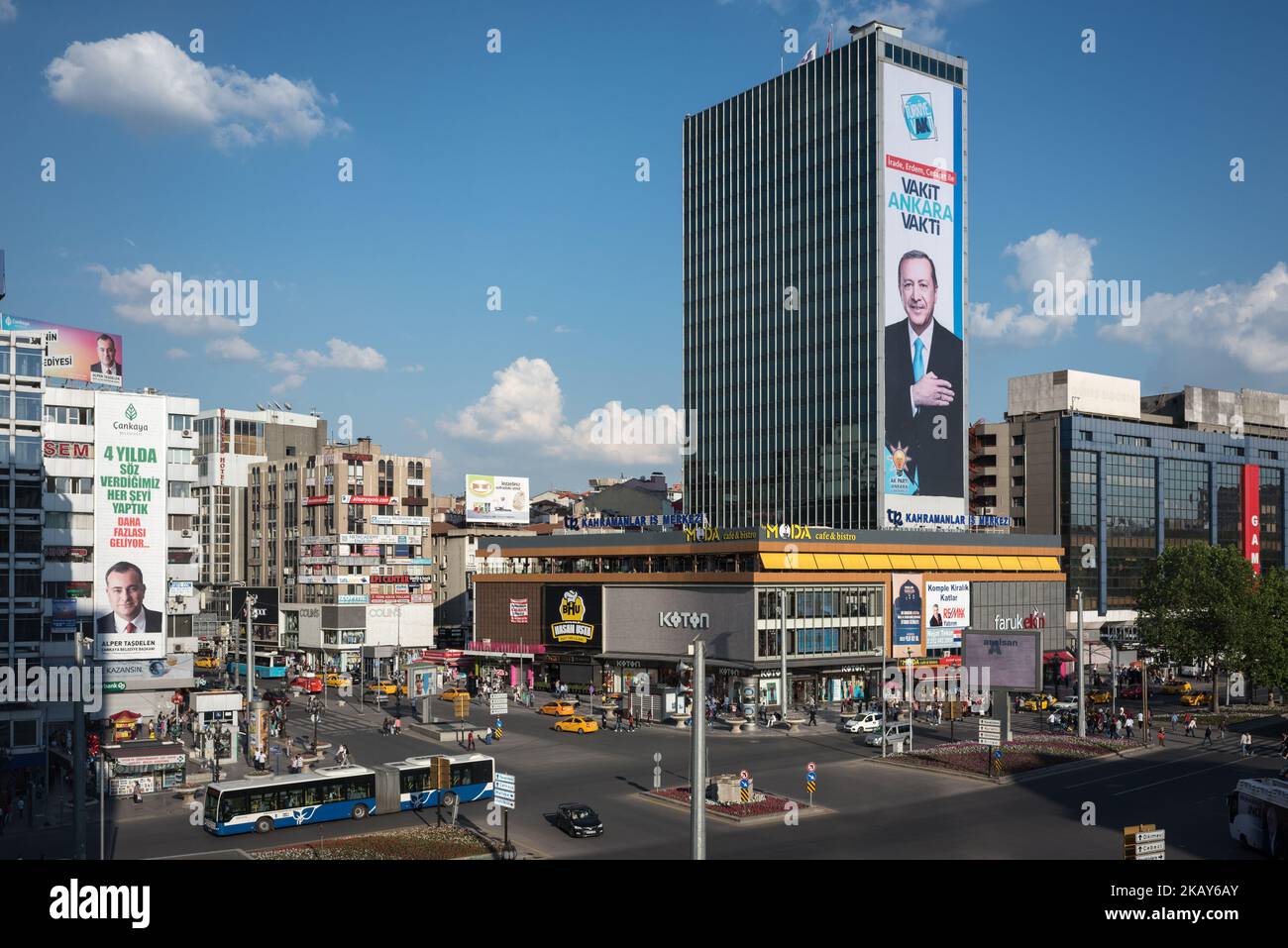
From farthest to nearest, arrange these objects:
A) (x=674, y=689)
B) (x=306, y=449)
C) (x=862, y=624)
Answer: (x=306, y=449)
(x=862, y=624)
(x=674, y=689)

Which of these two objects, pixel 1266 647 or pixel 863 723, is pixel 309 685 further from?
pixel 1266 647

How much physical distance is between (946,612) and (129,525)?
69.0 meters

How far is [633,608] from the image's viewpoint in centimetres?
10094

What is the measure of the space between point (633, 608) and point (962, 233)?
202 ft

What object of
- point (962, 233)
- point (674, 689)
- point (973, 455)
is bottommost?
point (674, 689)

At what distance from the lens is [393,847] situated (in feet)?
137

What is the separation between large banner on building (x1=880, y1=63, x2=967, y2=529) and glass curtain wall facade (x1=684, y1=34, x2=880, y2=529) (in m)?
2.22

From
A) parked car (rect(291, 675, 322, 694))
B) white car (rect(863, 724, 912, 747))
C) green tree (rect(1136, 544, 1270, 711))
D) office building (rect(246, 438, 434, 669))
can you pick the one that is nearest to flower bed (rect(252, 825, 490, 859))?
white car (rect(863, 724, 912, 747))

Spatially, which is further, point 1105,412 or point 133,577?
point 1105,412

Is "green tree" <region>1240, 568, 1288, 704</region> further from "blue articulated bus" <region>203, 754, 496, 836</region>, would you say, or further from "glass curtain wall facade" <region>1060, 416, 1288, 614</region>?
"blue articulated bus" <region>203, 754, 496, 836</region>
